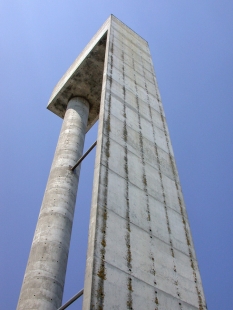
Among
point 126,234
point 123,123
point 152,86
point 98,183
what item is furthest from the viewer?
point 152,86

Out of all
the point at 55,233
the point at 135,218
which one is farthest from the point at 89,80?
the point at 135,218

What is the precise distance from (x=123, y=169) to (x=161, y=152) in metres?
2.50

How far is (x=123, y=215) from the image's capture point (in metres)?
7.00

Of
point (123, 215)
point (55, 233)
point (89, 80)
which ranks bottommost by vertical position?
point (123, 215)

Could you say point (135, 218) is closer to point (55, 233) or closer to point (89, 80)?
point (55, 233)

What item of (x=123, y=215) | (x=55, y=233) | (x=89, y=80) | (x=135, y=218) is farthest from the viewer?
(x=89, y=80)

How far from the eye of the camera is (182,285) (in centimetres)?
666

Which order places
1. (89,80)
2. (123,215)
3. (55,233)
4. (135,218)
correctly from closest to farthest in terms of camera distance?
(123,215) → (135,218) → (55,233) → (89,80)

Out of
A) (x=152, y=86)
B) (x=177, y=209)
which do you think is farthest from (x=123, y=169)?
(x=152, y=86)

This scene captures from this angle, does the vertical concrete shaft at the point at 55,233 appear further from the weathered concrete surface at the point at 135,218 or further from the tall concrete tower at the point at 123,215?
the weathered concrete surface at the point at 135,218

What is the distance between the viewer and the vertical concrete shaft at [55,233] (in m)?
7.87

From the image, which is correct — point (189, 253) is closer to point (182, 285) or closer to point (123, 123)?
point (182, 285)

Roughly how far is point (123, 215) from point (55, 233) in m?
2.97

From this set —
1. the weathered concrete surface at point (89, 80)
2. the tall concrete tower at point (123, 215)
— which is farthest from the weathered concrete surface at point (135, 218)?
the weathered concrete surface at point (89, 80)
